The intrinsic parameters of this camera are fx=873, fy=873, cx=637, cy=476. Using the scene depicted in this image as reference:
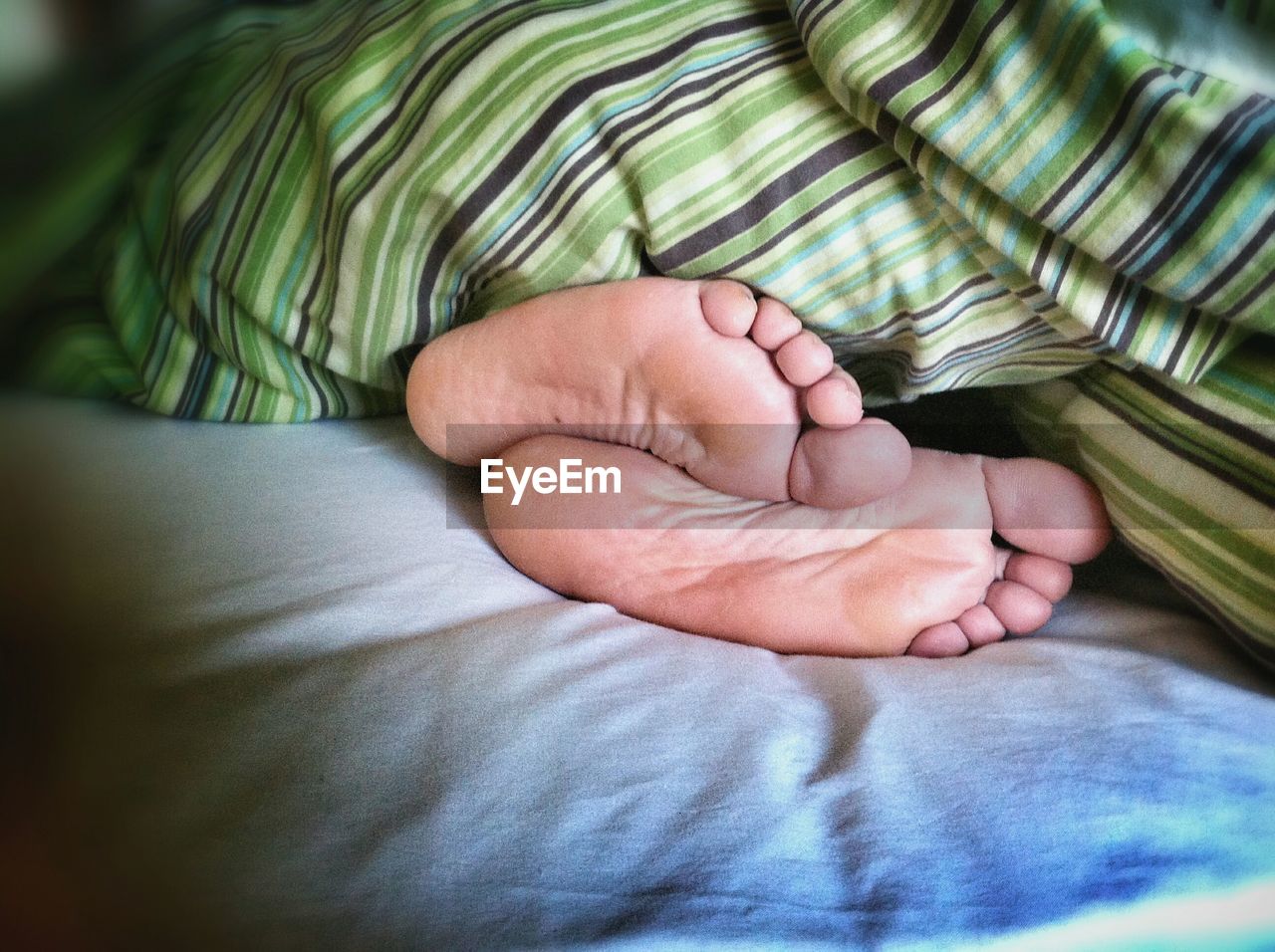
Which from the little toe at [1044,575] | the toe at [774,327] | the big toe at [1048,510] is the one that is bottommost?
the little toe at [1044,575]

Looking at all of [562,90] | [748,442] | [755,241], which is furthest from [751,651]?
[562,90]

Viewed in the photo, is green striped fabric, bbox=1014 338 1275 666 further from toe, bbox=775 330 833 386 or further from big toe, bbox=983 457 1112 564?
toe, bbox=775 330 833 386

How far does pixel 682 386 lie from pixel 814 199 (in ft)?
0.43

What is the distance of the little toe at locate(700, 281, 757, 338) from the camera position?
0.50m

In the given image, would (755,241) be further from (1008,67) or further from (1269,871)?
(1269,871)

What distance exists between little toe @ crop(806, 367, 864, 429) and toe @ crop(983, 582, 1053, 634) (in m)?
0.15

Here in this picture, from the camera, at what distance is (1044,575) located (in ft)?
1.77

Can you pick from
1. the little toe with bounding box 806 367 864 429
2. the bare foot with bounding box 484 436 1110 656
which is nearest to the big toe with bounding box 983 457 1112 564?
the bare foot with bounding box 484 436 1110 656

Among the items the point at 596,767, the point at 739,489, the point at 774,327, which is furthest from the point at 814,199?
the point at 596,767

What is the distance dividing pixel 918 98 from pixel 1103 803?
1.11 ft

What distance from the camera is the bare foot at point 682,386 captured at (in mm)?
510

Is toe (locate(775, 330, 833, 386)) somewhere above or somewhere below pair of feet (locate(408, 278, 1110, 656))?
above

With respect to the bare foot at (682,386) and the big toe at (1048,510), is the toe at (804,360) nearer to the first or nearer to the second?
the bare foot at (682,386)

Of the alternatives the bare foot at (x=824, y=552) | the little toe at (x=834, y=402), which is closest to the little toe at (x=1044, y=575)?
the bare foot at (x=824, y=552)
